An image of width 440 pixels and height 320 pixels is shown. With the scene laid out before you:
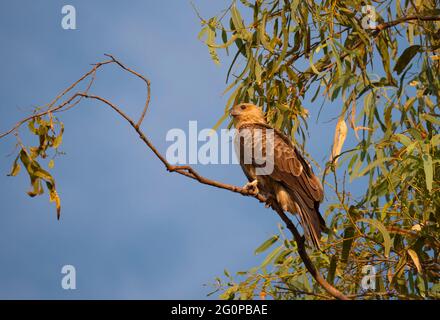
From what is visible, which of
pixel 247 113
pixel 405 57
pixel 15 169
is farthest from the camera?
pixel 247 113

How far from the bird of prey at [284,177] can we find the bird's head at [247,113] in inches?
Answer: 1.4

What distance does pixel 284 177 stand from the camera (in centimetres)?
559

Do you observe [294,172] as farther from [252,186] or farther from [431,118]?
[431,118]

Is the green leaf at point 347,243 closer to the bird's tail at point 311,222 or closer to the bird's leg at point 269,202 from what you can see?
the bird's tail at point 311,222

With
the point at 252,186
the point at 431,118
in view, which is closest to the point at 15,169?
the point at 252,186

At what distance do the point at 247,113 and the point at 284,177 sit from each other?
28.5 inches

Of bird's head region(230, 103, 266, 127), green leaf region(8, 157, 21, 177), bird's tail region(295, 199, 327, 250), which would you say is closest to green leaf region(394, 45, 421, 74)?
bird's head region(230, 103, 266, 127)

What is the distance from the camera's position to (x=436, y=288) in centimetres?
532

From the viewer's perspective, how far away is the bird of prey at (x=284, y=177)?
543cm

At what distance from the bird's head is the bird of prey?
0.04 m

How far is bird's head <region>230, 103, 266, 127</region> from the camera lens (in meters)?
6.09

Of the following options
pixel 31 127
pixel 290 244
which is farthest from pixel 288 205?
pixel 31 127

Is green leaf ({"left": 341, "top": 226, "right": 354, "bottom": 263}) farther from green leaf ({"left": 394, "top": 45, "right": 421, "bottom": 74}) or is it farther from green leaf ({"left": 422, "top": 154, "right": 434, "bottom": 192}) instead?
green leaf ({"left": 394, "top": 45, "right": 421, "bottom": 74})
